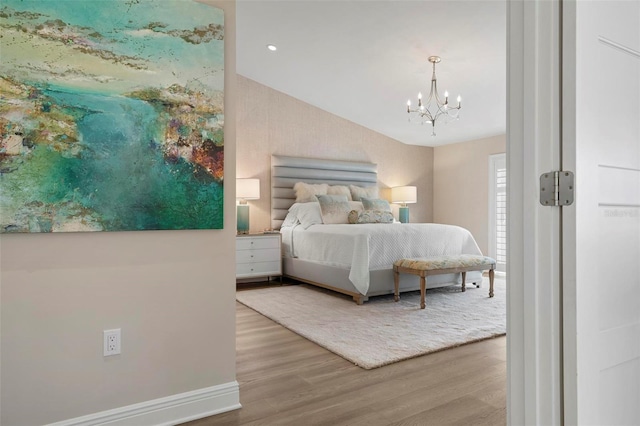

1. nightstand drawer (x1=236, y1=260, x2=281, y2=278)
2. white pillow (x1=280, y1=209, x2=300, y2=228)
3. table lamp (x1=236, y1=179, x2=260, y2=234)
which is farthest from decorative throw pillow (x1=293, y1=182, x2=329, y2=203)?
nightstand drawer (x1=236, y1=260, x2=281, y2=278)

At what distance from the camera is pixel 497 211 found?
6.68m

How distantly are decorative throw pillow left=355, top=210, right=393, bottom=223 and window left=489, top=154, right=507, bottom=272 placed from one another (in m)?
2.21

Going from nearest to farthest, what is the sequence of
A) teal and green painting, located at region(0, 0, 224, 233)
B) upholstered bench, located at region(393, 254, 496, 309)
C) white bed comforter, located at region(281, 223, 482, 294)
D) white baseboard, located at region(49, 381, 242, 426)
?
teal and green painting, located at region(0, 0, 224, 233), white baseboard, located at region(49, 381, 242, 426), upholstered bench, located at region(393, 254, 496, 309), white bed comforter, located at region(281, 223, 482, 294)

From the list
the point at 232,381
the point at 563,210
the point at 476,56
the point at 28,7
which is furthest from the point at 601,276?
the point at 476,56

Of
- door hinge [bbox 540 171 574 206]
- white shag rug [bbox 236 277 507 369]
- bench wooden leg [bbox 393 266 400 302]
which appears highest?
door hinge [bbox 540 171 574 206]

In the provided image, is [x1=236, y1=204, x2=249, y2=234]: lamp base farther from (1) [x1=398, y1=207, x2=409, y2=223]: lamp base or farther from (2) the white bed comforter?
(1) [x1=398, y1=207, x2=409, y2=223]: lamp base

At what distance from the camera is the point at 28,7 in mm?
1597

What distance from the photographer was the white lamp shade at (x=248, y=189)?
5.48 m

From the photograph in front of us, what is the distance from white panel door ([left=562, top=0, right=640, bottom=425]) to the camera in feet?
3.29

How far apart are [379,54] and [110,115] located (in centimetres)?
358

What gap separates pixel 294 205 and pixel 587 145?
5045 millimetres

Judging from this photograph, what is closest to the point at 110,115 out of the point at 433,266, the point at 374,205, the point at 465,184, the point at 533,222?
the point at 533,222

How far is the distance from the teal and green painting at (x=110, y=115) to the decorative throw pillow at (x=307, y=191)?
3.98 metres

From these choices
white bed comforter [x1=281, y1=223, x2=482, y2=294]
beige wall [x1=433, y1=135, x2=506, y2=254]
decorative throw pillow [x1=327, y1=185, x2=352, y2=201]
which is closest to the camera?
white bed comforter [x1=281, y1=223, x2=482, y2=294]
